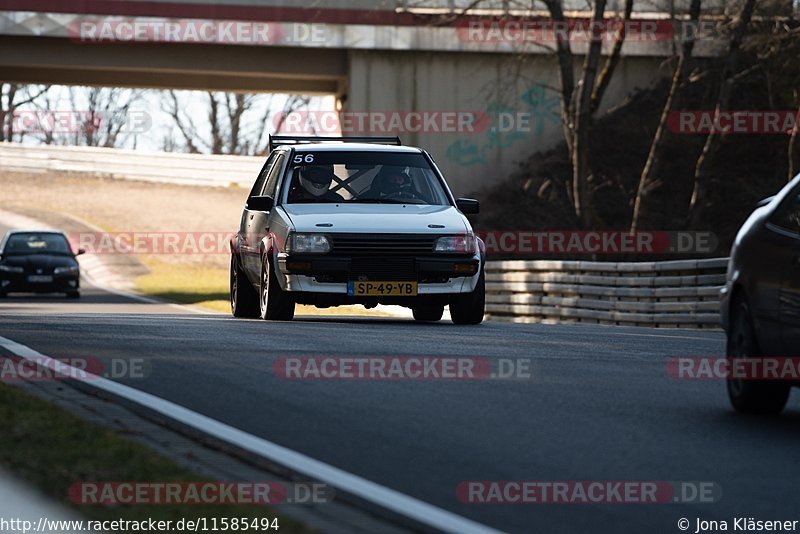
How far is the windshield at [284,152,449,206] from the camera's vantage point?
→ 16.9 metres

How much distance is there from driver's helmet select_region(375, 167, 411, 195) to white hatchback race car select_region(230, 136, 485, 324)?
1cm

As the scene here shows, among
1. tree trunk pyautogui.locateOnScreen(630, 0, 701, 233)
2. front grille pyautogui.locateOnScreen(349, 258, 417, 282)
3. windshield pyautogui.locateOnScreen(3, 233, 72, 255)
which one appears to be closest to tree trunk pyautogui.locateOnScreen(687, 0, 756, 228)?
tree trunk pyautogui.locateOnScreen(630, 0, 701, 233)

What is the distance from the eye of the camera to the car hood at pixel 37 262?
3294 cm

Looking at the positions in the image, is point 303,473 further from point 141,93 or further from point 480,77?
point 141,93

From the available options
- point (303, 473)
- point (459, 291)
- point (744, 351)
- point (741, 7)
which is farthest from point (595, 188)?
point (303, 473)

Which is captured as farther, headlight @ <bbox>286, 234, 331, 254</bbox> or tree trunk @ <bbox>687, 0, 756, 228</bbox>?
tree trunk @ <bbox>687, 0, 756, 228</bbox>

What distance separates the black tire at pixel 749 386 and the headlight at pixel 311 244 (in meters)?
6.85

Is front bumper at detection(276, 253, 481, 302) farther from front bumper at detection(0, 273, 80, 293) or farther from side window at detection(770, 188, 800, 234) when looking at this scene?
front bumper at detection(0, 273, 80, 293)

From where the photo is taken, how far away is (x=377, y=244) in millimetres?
→ 15719

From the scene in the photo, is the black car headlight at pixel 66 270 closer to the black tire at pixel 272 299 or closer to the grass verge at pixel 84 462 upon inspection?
the black tire at pixel 272 299

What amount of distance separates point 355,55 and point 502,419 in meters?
34.7

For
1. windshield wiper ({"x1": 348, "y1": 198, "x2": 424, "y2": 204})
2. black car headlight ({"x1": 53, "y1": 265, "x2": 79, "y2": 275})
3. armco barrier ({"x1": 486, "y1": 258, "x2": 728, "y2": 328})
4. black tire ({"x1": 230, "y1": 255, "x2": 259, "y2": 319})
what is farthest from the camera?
black car headlight ({"x1": 53, "y1": 265, "x2": 79, "y2": 275})

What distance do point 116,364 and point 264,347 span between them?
168 cm

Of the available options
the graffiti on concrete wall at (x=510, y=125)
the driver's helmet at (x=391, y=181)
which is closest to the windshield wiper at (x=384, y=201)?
the driver's helmet at (x=391, y=181)
